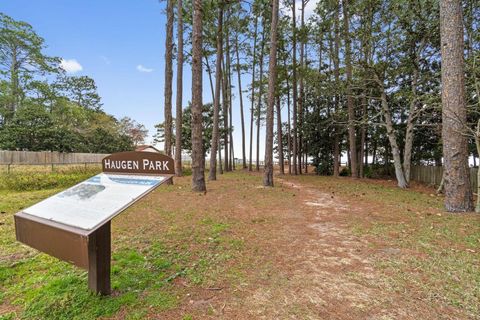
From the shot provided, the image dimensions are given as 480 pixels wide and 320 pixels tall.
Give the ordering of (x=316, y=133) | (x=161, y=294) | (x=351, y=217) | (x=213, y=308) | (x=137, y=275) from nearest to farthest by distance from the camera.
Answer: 1. (x=213, y=308)
2. (x=161, y=294)
3. (x=137, y=275)
4. (x=351, y=217)
5. (x=316, y=133)

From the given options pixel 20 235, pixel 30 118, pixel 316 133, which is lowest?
pixel 20 235

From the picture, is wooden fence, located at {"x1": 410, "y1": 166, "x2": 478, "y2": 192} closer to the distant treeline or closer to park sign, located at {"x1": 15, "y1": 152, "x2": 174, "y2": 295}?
park sign, located at {"x1": 15, "y1": 152, "x2": 174, "y2": 295}

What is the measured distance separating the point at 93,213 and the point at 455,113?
21.8ft

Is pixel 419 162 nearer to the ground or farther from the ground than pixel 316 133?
nearer to the ground

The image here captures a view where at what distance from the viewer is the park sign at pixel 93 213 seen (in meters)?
1.76

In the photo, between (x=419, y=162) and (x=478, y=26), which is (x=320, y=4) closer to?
(x=478, y=26)

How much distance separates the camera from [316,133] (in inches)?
672

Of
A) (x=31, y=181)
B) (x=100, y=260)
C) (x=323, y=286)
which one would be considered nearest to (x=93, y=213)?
(x=100, y=260)

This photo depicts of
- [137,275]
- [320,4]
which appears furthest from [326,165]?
[137,275]

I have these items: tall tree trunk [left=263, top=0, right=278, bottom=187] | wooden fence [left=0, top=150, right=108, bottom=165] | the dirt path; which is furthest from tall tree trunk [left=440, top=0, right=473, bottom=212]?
wooden fence [left=0, top=150, right=108, bottom=165]

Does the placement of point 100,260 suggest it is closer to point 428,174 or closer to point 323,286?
point 323,286

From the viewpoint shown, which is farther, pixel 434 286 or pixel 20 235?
pixel 434 286

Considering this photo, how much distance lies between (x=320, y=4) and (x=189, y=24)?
24.2 ft

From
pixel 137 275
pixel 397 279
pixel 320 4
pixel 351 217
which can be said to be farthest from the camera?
pixel 320 4
